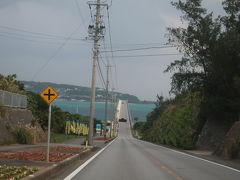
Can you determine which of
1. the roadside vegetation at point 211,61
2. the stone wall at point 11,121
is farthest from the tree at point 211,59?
the stone wall at point 11,121

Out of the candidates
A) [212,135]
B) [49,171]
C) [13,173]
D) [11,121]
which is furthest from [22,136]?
[212,135]

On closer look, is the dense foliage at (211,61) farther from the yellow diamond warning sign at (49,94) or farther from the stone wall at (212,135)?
the yellow diamond warning sign at (49,94)

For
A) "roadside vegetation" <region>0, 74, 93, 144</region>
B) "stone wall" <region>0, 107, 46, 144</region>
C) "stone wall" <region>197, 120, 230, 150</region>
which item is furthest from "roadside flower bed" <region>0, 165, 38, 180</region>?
"stone wall" <region>197, 120, 230, 150</region>

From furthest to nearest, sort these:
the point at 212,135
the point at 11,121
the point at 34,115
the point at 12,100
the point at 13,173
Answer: the point at 34,115
the point at 212,135
the point at 12,100
the point at 11,121
the point at 13,173

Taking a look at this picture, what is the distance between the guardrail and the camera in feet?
101

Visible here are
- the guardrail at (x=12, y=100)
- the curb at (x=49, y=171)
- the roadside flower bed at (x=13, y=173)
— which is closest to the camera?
the roadside flower bed at (x=13, y=173)

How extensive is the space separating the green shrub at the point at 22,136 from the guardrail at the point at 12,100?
7.16 ft

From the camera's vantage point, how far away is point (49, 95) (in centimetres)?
1661

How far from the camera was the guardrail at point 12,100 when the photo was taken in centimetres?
3068

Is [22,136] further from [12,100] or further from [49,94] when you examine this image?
[49,94]

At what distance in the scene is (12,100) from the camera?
3338 centimetres

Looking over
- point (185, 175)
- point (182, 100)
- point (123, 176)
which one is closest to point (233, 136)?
point (185, 175)

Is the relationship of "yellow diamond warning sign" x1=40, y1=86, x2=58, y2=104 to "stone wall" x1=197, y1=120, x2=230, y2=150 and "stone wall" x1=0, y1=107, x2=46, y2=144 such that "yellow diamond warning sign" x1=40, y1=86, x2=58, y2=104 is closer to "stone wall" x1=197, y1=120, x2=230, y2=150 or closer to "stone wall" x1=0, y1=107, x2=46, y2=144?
"stone wall" x1=0, y1=107, x2=46, y2=144

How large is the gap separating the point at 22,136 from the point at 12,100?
343 centimetres
